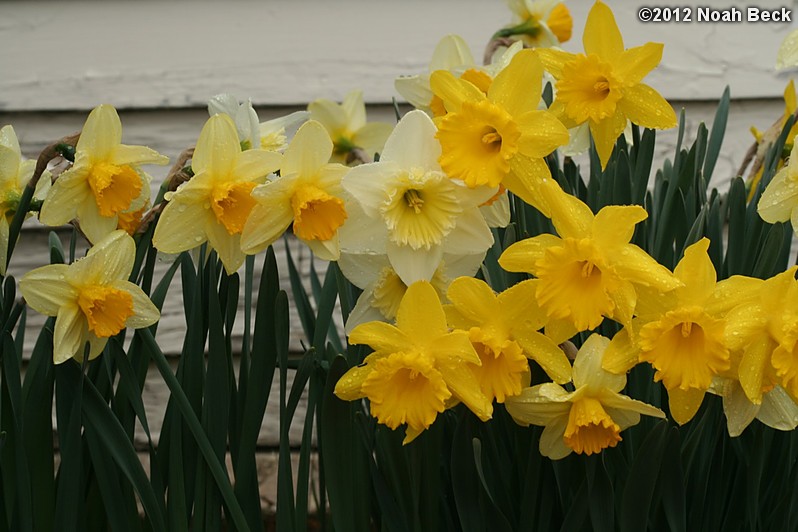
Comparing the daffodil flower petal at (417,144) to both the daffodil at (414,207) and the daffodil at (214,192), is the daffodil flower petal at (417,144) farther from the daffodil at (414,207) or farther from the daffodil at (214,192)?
the daffodil at (214,192)

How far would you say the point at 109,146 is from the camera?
30.2 inches

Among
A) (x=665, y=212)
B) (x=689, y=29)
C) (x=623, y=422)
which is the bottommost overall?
(x=623, y=422)

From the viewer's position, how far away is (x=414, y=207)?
69 centimetres

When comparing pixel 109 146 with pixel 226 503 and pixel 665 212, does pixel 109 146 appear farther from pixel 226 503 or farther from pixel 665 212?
pixel 665 212

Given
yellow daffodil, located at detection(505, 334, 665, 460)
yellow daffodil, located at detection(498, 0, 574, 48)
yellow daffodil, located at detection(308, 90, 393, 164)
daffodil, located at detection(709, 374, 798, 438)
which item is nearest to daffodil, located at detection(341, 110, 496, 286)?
yellow daffodil, located at detection(505, 334, 665, 460)

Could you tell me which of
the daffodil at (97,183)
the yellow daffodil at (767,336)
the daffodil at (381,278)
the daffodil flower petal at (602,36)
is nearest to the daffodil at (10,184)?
the daffodil at (97,183)

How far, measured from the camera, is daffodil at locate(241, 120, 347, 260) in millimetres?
692

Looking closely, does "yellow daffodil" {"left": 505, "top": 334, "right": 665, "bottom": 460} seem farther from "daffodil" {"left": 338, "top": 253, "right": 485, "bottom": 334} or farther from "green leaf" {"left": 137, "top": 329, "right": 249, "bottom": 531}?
"green leaf" {"left": 137, "top": 329, "right": 249, "bottom": 531}

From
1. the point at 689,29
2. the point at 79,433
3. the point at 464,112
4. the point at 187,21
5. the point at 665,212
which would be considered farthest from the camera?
the point at 689,29

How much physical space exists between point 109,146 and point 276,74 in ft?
3.15

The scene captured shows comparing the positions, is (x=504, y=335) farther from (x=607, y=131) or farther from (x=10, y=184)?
(x=10, y=184)

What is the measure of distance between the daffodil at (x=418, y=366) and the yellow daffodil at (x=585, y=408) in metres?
0.06

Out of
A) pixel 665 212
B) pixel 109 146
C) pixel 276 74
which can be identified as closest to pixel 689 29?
pixel 276 74

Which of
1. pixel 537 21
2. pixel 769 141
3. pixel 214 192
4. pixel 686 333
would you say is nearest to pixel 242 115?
pixel 214 192
